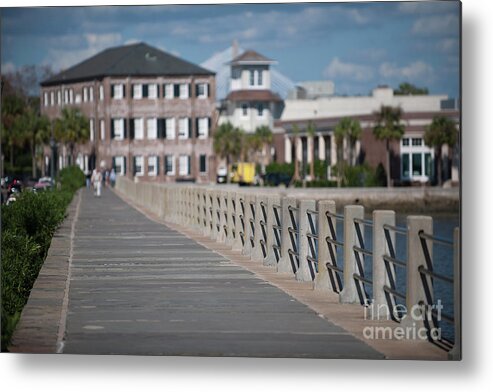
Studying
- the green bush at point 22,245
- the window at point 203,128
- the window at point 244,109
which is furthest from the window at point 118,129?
the window at point 244,109

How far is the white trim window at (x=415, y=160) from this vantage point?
68875mm

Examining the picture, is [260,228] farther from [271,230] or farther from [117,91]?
[117,91]

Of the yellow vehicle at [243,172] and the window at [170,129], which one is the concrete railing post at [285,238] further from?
the yellow vehicle at [243,172]

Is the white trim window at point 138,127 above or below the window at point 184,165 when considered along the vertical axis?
above

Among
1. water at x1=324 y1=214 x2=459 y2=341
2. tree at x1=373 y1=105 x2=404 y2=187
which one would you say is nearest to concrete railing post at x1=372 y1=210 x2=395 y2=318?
water at x1=324 y1=214 x2=459 y2=341

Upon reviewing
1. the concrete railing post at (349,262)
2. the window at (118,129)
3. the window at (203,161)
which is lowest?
the concrete railing post at (349,262)

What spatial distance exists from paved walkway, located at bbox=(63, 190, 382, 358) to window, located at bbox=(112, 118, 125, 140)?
4021cm

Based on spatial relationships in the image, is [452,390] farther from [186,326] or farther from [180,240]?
[180,240]

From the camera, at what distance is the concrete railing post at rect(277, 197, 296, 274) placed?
66.6 feet

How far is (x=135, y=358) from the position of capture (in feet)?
45.2

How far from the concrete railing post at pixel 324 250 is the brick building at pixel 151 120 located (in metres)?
30.2

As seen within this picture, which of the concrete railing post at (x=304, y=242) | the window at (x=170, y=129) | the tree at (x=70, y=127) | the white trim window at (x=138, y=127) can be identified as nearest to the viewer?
the concrete railing post at (x=304, y=242)

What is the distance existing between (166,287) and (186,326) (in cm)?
365

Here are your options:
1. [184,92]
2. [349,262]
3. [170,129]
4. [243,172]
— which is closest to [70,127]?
[349,262]
